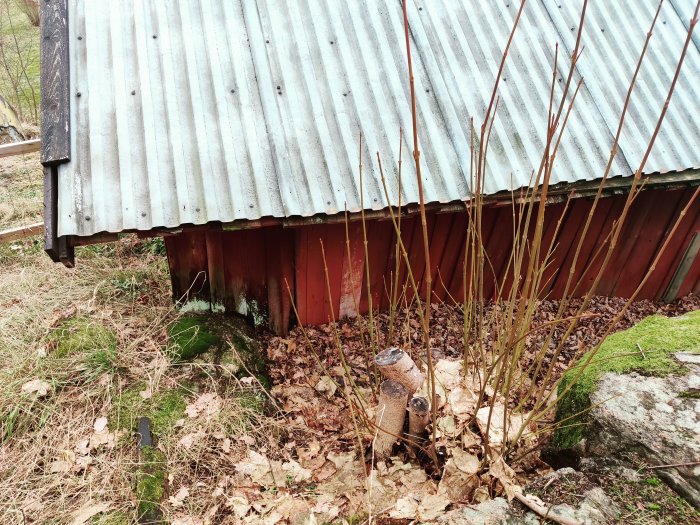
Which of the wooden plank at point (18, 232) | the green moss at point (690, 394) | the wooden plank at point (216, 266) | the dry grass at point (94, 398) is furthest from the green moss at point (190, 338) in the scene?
the green moss at point (690, 394)

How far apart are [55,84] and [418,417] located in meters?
3.81

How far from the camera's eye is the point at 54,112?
11.8ft

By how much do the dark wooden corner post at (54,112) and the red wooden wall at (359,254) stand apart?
1.13 metres

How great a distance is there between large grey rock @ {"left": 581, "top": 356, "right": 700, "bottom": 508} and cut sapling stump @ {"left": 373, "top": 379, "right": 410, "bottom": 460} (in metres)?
1.13

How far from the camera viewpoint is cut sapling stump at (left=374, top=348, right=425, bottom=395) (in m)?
2.88

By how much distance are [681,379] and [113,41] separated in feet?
16.5

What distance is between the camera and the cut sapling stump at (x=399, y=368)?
2877 mm

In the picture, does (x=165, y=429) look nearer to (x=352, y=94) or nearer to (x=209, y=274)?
(x=209, y=274)

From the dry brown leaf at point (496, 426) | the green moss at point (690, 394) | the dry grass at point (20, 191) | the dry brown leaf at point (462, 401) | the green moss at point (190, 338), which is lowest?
the dry brown leaf at point (496, 426)

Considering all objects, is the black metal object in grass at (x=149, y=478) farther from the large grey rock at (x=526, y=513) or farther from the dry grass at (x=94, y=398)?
the large grey rock at (x=526, y=513)

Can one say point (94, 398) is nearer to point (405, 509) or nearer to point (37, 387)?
point (37, 387)

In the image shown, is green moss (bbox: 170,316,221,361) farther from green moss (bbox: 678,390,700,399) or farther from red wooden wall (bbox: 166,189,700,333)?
green moss (bbox: 678,390,700,399)

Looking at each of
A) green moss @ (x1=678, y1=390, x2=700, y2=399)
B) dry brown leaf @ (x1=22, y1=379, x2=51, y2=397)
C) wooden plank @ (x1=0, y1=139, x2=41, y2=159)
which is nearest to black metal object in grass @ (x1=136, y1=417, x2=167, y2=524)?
dry brown leaf @ (x1=22, y1=379, x2=51, y2=397)

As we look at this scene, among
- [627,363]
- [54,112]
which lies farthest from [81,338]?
[627,363]
